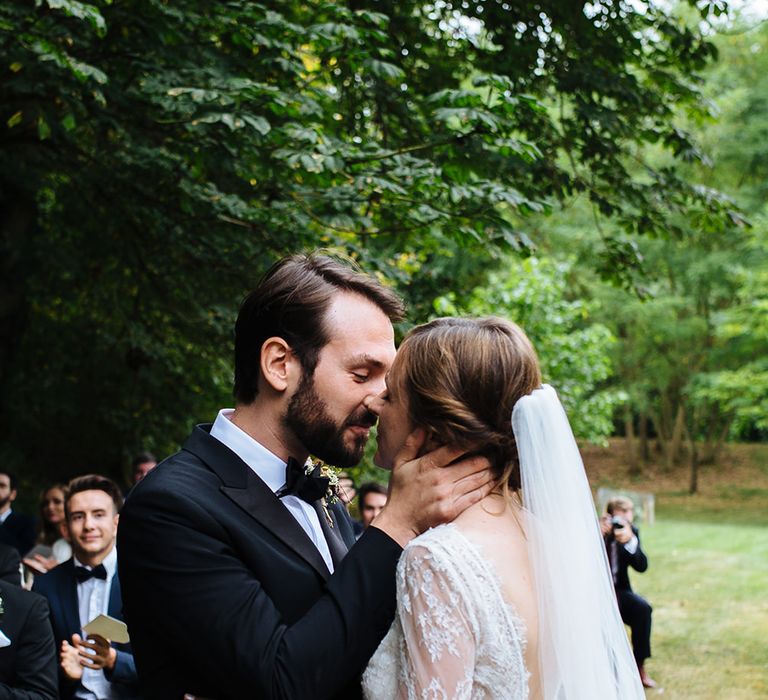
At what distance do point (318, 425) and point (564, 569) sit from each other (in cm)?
74

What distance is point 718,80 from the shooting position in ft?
81.9

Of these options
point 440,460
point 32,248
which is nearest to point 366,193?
point 440,460

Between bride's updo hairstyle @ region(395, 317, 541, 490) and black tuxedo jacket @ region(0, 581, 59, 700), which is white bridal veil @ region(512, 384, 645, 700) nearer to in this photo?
bride's updo hairstyle @ region(395, 317, 541, 490)

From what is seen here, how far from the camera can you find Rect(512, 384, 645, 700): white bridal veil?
7.75ft

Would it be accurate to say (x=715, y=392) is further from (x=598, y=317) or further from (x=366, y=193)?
(x=366, y=193)

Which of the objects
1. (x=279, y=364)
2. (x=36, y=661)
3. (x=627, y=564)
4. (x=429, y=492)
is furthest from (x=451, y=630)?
(x=627, y=564)

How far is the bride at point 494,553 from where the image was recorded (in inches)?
86.4

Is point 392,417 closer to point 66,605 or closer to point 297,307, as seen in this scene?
point 297,307

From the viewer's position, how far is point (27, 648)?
14.3 feet

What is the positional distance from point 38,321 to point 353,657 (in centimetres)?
1073

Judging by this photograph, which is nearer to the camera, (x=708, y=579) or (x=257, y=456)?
(x=257, y=456)

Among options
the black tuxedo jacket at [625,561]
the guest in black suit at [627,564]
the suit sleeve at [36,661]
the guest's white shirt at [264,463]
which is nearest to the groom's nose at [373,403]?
the guest's white shirt at [264,463]

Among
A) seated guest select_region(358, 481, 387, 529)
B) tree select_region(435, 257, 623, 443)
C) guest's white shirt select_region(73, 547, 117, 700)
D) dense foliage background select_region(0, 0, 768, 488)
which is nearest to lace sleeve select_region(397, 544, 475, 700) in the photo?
guest's white shirt select_region(73, 547, 117, 700)

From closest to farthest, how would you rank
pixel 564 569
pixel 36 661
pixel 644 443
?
pixel 564 569
pixel 36 661
pixel 644 443
